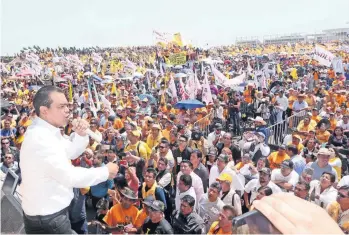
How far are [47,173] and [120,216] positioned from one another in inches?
98.6

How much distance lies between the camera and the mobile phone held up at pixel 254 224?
1.33 m

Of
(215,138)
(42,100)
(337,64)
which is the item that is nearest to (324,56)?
(337,64)

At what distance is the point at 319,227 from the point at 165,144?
5270 millimetres

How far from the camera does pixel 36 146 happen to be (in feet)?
7.08

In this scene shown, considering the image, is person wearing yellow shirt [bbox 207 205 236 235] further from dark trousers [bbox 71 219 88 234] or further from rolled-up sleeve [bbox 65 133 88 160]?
rolled-up sleeve [bbox 65 133 88 160]

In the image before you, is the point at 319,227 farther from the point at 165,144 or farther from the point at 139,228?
the point at 165,144

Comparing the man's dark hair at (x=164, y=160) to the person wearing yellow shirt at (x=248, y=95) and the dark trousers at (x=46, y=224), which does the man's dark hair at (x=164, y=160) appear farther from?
the person wearing yellow shirt at (x=248, y=95)

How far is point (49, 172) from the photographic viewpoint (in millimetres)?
2164

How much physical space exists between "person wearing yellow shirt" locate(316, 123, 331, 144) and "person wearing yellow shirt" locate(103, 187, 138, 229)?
4.76 meters

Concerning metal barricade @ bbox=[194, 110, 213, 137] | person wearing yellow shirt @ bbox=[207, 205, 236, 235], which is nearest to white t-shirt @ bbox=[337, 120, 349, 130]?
metal barricade @ bbox=[194, 110, 213, 137]

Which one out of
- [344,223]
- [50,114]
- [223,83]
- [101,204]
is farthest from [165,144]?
[223,83]

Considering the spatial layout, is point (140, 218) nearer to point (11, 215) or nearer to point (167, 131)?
point (11, 215)

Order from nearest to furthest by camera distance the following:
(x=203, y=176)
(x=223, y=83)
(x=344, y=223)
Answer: (x=344, y=223)
(x=203, y=176)
(x=223, y=83)

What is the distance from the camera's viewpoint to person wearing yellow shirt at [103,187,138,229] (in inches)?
177
